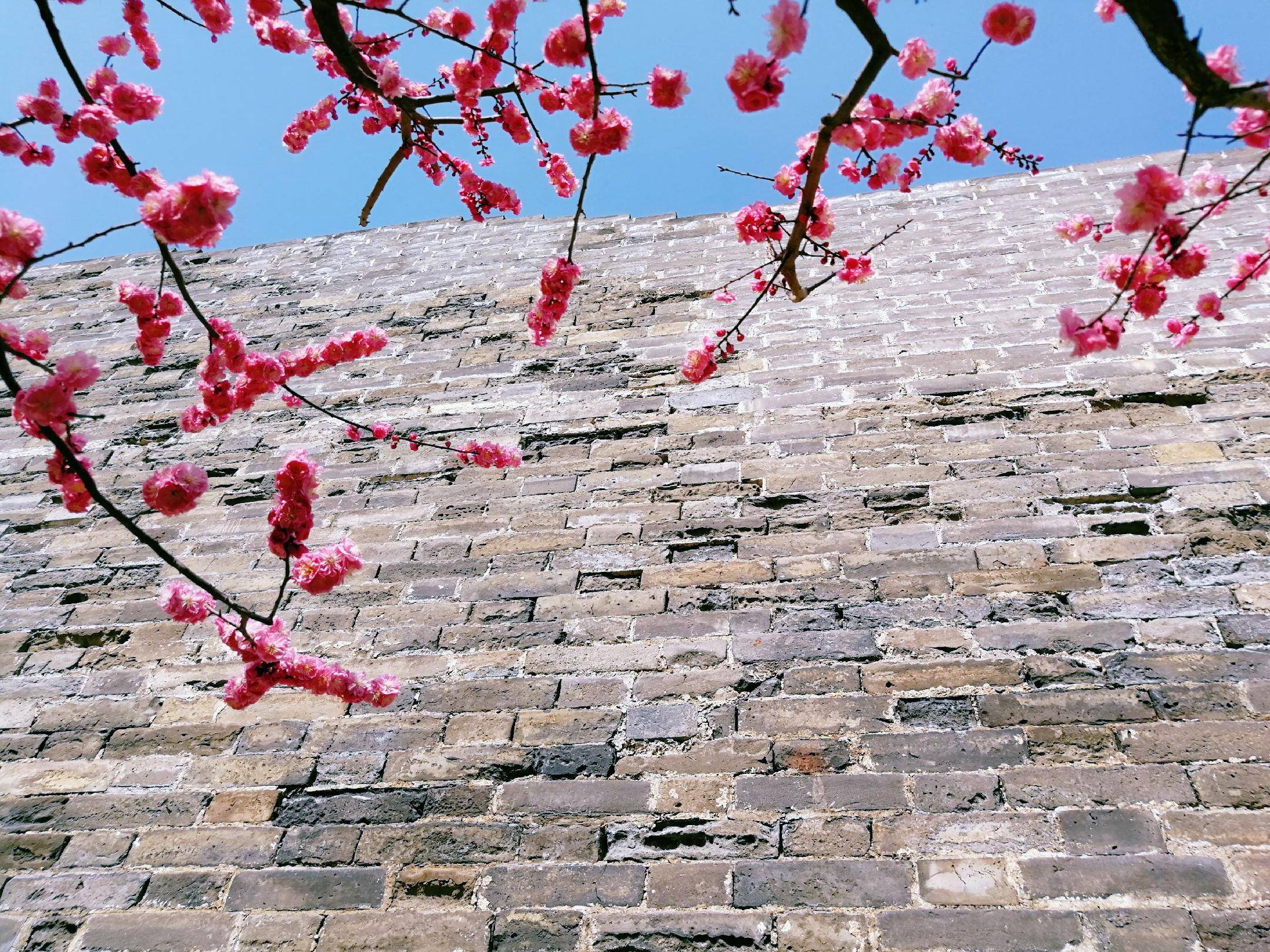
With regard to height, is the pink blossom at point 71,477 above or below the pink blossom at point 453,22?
below

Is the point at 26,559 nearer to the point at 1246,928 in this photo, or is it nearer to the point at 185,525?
the point at 185,525

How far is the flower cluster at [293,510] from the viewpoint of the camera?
7.06ft

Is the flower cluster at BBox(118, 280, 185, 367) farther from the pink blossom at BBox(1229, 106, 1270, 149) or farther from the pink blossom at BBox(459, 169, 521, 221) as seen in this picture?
the pink blossom at BBox(1229, 106, 1270, 149)

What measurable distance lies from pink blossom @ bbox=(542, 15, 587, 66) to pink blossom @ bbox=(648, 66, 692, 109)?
0.18 meters

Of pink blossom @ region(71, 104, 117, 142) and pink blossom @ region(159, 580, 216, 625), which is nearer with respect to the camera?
pink blossom @ region(71, 104, 117, 142)

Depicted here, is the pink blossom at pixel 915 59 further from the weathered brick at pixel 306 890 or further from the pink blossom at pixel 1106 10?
the weathered brick at pixel 306 890

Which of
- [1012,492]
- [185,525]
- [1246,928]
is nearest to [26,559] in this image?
[185,525]

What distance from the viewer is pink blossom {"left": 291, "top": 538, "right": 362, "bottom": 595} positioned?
8.01 feet

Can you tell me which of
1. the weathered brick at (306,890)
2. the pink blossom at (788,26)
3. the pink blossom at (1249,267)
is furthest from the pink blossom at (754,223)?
the weathered brick at (306,890)

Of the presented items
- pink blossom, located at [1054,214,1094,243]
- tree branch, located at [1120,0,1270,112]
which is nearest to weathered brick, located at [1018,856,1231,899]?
tree branch, located at [1120,0,1270,112]

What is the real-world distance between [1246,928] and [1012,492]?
1277mm

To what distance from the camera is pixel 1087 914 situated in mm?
1673

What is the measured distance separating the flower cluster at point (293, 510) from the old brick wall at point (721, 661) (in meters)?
0.56

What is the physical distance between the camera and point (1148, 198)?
190cm
